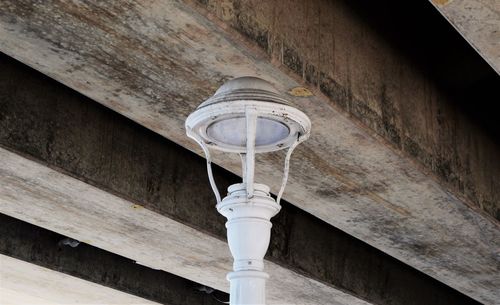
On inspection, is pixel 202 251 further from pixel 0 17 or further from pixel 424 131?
pixel 0 17

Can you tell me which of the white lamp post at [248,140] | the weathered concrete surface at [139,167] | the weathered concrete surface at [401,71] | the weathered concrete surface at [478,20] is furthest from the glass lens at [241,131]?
Result: the weathered concrete surface at [139,167]

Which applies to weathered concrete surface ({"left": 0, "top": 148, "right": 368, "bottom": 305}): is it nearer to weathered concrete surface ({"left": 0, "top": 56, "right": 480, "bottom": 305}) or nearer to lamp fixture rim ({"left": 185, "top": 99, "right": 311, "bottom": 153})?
weathered concrete surface ({"left": 0, "top": 56, "right": 480, "bottom": 305})

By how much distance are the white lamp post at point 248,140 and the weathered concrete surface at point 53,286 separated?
4.98 metres

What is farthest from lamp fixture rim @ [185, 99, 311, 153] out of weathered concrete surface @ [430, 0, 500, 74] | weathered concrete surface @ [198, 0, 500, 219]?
weathered concrete surface @ [430, 0, 500, 74]

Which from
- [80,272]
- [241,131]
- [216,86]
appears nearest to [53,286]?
[80,272]

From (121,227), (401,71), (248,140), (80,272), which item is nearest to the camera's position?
(248,140)

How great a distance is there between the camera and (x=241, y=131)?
3.77 m

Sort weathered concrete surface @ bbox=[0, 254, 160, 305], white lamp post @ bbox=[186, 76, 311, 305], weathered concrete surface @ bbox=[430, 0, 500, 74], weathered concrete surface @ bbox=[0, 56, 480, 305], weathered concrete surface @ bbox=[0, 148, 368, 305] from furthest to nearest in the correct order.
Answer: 1. weathered concrete surface @ bbox=[0, 254, 160, 305]
2. weathered concrete surface @ bbox=[0, 148, 368, 305]
3. weathered concrete surface @ bbox=[0, 56, 480, 305]
4. weathered concrete surface @ bbox=[430, 0, 500, 74]
5. white lamp post @ bbox=[186, 76, 311, 305]

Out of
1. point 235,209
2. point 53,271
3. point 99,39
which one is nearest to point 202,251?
point 53,271

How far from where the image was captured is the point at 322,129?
549 cm

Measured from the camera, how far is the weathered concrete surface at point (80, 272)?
820 cm

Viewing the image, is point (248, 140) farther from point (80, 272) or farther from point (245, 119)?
point (80, 272)

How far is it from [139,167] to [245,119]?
115 inches

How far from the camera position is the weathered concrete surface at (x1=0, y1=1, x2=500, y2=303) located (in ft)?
14.5
